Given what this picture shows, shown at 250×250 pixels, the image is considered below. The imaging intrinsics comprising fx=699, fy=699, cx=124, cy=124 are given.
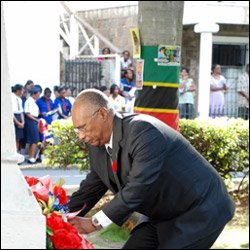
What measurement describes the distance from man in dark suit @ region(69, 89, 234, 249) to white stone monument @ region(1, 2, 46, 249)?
1344 millimetres

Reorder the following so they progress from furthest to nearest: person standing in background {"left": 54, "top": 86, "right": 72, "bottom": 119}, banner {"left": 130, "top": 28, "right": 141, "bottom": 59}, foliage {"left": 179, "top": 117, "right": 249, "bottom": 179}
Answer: person standing in background {"left": 54, "top": 86, "right": 72, "bottom": 119} → foliage {"left": 179, "top": 117, "right": 249, "bottom": 179} → banner {"left": 130, "top": 28, "right": 141, "bottom": 59}

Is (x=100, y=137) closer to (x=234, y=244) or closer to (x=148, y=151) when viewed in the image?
(x=148, y=151)

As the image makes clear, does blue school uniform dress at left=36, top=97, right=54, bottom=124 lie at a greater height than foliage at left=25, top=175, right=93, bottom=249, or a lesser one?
lesser

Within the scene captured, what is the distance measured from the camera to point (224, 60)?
21.7 meters

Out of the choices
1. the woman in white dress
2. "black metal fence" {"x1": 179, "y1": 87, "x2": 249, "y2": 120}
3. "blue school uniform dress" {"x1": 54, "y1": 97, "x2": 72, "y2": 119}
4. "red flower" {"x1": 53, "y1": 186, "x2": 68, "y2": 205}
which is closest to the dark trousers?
"red flower" {"x1": 53, "y1": 186, "x2": 68, "y2": 205}

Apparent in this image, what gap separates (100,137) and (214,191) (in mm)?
780

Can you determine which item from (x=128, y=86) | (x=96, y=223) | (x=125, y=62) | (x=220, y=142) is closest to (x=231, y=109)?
(x=125, y=62)

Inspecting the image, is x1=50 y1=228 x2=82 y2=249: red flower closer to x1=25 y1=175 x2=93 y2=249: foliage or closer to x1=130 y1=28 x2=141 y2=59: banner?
x1=25 y1=175 x2=93 y2=249: foliage

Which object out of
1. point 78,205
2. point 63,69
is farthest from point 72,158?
point 63,69

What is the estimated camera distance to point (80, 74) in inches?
822

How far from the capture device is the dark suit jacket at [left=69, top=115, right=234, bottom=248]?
4.01 m

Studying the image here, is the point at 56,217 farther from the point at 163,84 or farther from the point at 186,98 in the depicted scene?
the point at 186,98

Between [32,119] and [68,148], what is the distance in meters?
5.25

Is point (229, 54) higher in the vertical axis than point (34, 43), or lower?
lower
